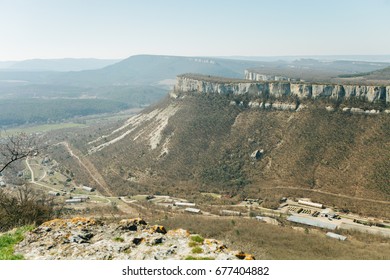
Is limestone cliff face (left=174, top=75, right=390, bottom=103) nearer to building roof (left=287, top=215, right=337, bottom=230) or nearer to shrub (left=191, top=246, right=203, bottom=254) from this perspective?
building roof (left=287, top=215, right=337, bottom=230)

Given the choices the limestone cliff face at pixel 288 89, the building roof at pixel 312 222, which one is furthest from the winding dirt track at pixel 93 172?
the building roof at pixel 312 222

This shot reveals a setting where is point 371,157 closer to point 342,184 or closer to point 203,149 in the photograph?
point 342,184

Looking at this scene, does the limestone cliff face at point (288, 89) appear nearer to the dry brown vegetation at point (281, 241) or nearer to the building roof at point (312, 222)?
the building roof at point (312, 222)

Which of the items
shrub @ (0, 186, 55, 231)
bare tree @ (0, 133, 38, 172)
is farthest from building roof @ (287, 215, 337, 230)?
shrub @ (0, 186, 55, 231)

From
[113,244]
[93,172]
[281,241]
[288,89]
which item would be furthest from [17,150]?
[288,89]

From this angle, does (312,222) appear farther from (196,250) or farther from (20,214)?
(20,214)

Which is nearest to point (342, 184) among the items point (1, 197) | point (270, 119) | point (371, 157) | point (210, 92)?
point (371, 157)

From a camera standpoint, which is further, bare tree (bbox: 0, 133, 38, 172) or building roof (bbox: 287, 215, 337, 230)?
→ building roof (bbox: 287, 215, 337, 230)
